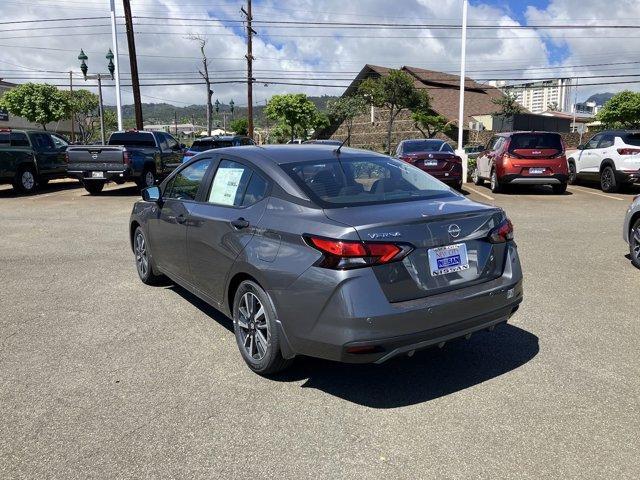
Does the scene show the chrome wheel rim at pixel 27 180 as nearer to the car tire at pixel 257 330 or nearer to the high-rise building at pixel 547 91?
the car tire at pixel 257 330

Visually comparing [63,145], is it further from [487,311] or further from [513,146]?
[487,311]

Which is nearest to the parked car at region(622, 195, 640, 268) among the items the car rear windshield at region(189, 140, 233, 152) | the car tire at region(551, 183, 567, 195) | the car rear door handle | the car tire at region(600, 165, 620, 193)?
the car rear door handle

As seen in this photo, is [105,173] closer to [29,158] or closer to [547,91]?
[29,158]

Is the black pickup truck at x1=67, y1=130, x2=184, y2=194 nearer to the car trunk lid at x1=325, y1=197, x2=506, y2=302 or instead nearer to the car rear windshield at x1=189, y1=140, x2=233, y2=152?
the car rear windshield at x1=189, y1=140, x2=233, y2=152

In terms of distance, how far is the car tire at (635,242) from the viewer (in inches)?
276

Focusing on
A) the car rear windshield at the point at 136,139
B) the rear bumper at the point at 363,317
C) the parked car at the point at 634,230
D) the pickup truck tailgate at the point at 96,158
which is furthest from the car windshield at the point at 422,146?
the rear bumper at the point at 363,317

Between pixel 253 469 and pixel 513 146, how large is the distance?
13916 millimetres

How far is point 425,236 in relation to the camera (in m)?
3.35

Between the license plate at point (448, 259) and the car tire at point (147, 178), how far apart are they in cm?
1377

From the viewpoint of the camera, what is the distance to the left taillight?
10.5 ft

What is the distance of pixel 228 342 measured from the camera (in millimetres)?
4582

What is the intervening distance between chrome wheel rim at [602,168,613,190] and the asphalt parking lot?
430 inches

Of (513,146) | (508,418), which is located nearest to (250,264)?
(508,418)

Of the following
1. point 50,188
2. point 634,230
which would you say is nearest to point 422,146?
point 634,230
